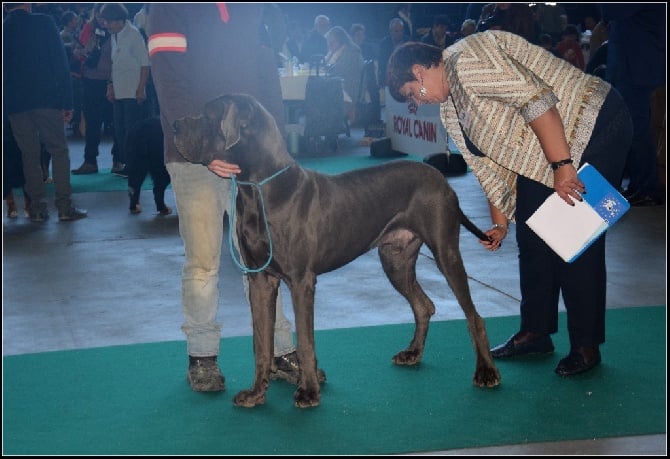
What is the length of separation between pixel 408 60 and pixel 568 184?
2.63 ft

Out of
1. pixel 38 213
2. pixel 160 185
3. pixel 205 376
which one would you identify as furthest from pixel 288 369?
pixel 38 213

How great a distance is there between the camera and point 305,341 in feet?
12.8

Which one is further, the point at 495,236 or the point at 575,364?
the point at 495,236

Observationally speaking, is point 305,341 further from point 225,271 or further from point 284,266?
point 225,271

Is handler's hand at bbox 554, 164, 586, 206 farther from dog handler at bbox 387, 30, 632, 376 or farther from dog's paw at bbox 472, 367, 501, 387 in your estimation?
dog's paw at bbox 472, 367, 501, 387

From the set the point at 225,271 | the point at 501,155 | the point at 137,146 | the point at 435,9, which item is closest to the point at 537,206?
the point at 501,155

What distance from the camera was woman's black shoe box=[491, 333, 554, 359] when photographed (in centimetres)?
461

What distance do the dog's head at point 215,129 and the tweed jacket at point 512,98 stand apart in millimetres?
841

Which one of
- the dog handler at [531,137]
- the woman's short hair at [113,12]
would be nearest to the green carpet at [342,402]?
the dog handler at [531,137]

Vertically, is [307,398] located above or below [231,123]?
below

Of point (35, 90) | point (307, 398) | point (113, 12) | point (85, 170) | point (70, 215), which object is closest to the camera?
point (307, 398)

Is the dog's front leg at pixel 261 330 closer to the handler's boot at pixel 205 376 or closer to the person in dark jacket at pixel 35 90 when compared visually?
the handler's boot at pixel 205 376

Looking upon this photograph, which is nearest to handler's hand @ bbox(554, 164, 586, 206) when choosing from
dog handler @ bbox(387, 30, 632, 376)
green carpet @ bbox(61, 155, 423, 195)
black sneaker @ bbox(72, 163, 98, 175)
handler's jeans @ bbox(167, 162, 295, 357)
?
dog handler @ bbox(387, 30, 632, 376)

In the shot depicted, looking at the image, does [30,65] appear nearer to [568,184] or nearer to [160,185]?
[160,185]
